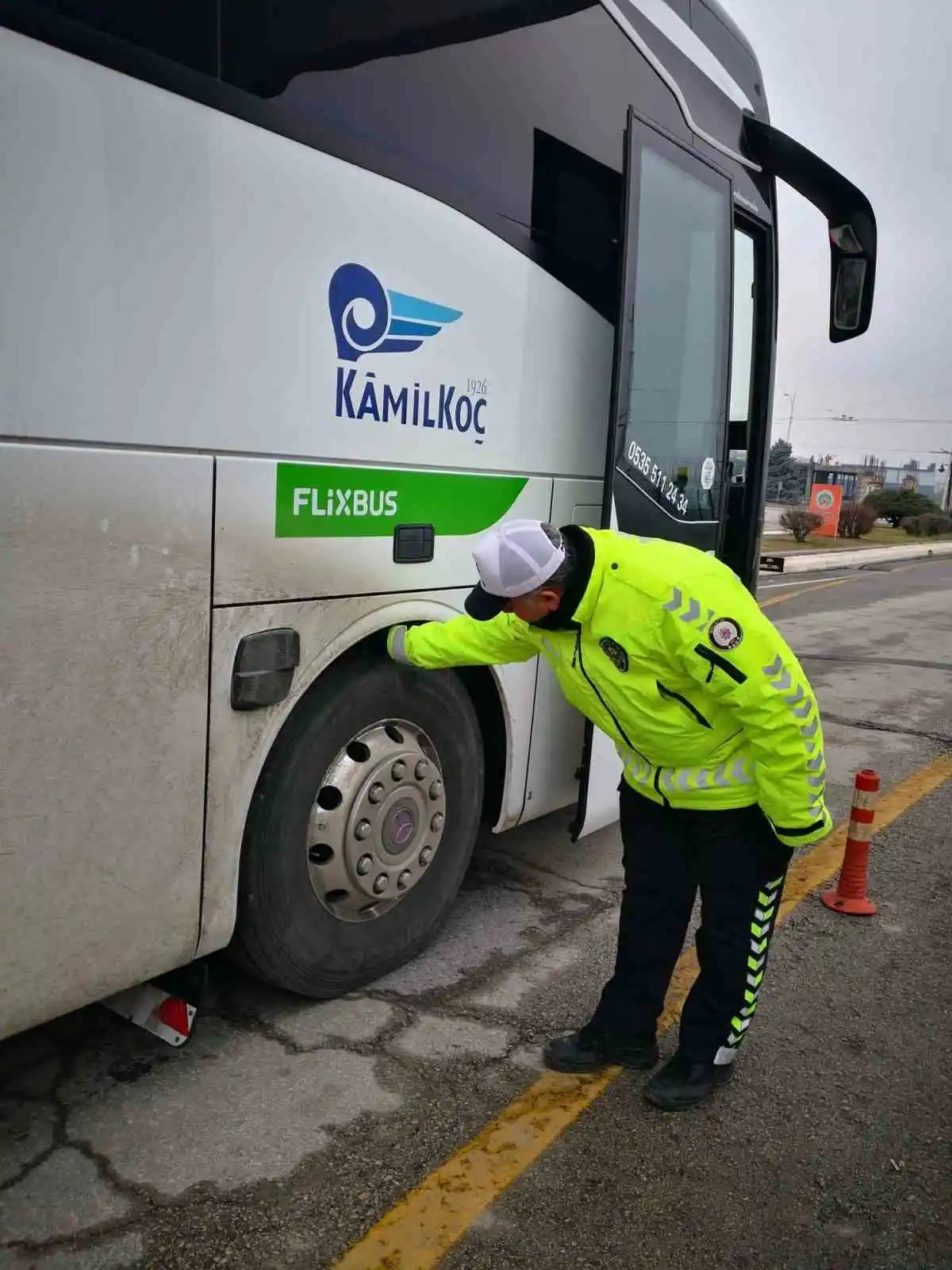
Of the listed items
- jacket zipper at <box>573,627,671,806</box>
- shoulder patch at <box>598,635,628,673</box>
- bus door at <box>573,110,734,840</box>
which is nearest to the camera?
shoulder patch at <box>598,635,628,673</box>

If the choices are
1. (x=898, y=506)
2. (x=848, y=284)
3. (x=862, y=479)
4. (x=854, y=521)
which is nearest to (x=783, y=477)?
(x=862, y=479)

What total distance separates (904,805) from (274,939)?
3937 millimetres

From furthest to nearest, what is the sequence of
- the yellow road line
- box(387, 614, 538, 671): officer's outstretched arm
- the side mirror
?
the side mirror
box(387, 614, 538, 671): officer's outstretched arm
the yellow road line

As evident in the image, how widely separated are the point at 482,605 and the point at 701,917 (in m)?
1.09

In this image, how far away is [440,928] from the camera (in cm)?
364

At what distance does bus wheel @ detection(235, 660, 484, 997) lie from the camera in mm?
2803

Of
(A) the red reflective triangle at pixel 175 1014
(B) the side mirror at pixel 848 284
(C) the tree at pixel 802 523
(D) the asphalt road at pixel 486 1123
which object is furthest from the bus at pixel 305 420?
(C) the tree at pixel 802 523

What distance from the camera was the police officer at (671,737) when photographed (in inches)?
97.3

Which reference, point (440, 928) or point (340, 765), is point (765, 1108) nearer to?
point (440, 928)

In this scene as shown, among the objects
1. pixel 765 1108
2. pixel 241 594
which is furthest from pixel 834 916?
pixel 241 594

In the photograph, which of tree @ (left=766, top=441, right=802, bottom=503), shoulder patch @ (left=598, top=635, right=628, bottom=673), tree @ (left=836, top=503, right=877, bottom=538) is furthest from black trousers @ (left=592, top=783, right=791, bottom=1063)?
tree @ (left=766, top=441, right=802, bottom=503)

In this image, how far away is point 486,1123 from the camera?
2.71 m

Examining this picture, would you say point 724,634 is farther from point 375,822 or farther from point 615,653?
point 375,822

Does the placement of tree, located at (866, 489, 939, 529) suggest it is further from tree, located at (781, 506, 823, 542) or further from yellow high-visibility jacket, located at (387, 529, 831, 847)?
yellow high-visibility jacket, located at (387, 529, 831, 847)
